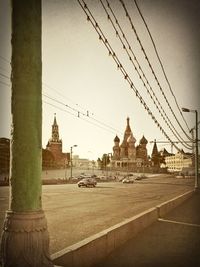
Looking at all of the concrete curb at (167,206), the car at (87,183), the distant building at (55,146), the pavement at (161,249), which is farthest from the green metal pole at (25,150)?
the distant building at (55,146)

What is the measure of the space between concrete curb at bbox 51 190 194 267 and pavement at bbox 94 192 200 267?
0.50 ft

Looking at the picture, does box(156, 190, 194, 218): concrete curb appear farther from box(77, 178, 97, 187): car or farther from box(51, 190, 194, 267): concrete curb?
box(77, 178, 97, 187): car

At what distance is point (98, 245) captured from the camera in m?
7.06

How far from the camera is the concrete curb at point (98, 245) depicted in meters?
5.78

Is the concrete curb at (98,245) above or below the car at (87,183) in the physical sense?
above

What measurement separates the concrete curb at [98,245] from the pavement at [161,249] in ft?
0.50

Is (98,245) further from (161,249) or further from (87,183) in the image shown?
(87,183)

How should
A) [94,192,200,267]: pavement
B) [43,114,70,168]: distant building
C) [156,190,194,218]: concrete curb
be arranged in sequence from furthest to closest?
[43,114,70,168]: distant building < [156,190,194,218]: concrete curb < [94,192,200,267]: pavement

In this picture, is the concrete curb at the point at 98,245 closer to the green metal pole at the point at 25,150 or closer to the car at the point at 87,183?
the green metal pole at the point at 25,150

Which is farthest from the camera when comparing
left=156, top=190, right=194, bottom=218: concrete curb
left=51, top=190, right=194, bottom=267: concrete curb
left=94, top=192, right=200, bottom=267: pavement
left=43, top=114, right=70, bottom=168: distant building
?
left=43, top=114, right=70, bottom=168: distant building

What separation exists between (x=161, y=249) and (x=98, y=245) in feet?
7.37

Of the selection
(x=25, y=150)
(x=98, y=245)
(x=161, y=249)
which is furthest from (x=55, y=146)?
(x=25, y=150)

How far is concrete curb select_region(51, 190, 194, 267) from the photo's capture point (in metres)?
5.78

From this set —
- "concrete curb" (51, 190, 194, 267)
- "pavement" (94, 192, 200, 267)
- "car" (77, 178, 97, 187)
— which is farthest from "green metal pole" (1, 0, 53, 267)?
"car" (77, 178, 97, 187)
